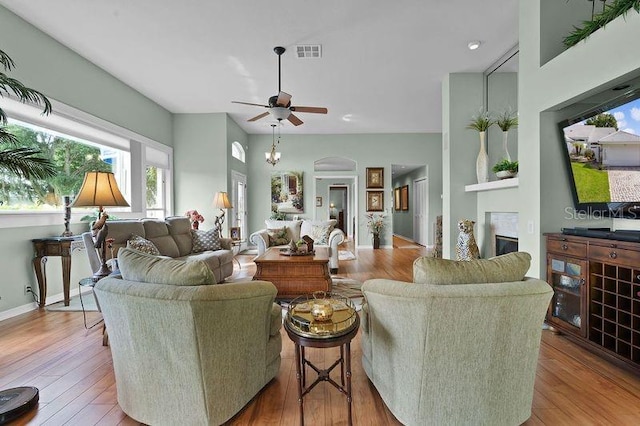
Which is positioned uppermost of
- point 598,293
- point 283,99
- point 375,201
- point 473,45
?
point 473,45

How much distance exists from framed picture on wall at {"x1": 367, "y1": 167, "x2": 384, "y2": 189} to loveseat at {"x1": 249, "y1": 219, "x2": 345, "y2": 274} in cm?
306

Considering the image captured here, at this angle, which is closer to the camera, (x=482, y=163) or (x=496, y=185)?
(x=496, y=185)

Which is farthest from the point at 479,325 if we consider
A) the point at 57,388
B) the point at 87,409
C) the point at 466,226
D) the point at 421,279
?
the point at 466,226

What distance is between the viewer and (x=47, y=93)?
3525mm

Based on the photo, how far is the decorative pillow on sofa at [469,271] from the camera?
1.45 m

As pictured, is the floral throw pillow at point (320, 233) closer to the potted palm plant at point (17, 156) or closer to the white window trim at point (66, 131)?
the white window trim at point (66, 131)

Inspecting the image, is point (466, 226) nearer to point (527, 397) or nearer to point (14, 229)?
point (527, 397)

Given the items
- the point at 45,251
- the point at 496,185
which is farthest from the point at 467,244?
the point at 45,251

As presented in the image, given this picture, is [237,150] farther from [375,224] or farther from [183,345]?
[183,345]

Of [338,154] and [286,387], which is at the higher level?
[338,154]

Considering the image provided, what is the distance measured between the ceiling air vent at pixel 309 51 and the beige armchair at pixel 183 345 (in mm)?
3355

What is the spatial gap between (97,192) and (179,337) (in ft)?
6.30

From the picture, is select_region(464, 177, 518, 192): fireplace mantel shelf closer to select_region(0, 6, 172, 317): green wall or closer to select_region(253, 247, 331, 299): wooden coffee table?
select_region(253, 247, 331, 299): wooden coffee table

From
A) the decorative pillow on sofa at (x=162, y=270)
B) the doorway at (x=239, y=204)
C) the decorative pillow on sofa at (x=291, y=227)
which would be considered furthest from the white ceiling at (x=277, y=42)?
the decorative pillow on sofa at (x=162, y=270)
